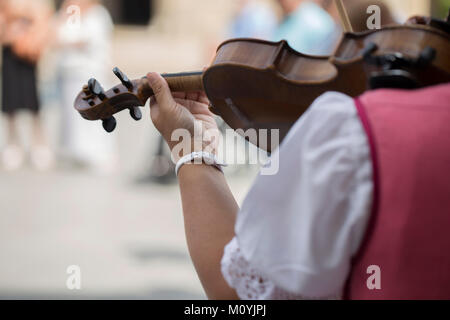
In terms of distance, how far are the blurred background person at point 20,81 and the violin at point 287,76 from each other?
18.9 feet

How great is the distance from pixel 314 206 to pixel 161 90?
0.62m

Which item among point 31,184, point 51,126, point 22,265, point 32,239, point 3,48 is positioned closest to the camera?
point 22,265

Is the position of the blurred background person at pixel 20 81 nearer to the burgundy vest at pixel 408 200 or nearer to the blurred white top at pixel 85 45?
the blurred white top at pixel 85 45

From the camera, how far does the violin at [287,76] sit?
1.12 m

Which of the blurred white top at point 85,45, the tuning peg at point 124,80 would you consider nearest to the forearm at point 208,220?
the tuning peg at point 124,80

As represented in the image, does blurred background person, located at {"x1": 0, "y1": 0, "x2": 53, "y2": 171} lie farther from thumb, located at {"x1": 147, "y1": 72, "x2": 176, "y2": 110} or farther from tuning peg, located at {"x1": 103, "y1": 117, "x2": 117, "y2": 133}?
thumb, located at {"x1": 147, "y1": 72, "x2": 176, "y2": 110}

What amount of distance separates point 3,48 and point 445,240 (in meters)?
6.99

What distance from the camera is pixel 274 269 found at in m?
1.03

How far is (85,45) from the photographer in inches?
273

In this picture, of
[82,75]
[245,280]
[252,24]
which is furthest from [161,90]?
[82,75]

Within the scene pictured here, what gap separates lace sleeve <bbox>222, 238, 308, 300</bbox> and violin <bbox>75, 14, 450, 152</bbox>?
33 cm

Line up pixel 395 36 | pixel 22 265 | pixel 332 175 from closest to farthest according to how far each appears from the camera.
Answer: pixel 332 175 → pixel 395 36 → pixel 22 265

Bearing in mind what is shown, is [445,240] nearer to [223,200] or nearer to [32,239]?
[223,200]
